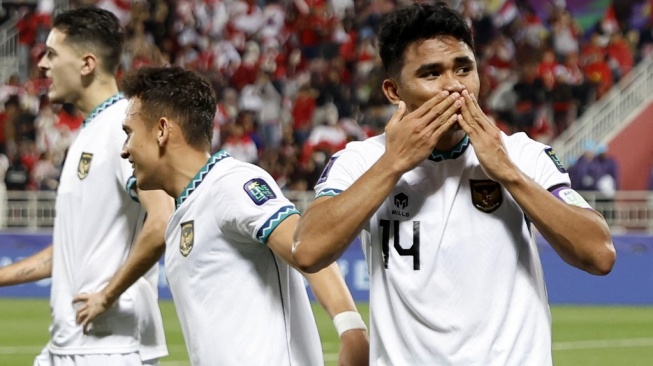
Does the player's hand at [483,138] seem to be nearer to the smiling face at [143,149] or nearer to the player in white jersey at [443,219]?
the player in white jersey at [443,219]

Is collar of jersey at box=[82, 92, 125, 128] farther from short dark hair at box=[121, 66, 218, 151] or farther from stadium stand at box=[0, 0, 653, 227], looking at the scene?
stadium stand at box=[0, 0, 653, 227]

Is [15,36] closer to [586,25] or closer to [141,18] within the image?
[141,18]

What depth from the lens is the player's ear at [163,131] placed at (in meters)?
4.50

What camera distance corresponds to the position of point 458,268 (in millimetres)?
3605

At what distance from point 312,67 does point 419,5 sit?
20435 millimetres

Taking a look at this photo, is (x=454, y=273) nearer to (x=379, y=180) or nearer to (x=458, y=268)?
(x=458, y=268)

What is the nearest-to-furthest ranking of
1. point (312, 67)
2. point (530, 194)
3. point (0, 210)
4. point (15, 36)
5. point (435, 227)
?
point (530, 194) < point (435, 227) < point (0, 210) < point (312, 67) < point (15, 36)

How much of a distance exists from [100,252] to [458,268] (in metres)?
2.29

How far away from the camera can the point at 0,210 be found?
18562 mm

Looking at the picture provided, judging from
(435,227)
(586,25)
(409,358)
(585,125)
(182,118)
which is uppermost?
(586,25)

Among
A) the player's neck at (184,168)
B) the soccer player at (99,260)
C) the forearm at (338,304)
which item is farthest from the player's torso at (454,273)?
the soccer player at (99,260)

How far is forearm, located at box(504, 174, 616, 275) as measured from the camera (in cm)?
339

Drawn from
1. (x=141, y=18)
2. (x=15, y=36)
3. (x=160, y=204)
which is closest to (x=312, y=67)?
(x=141, y=18)

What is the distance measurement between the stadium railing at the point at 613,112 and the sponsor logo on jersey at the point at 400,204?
1832 cm
